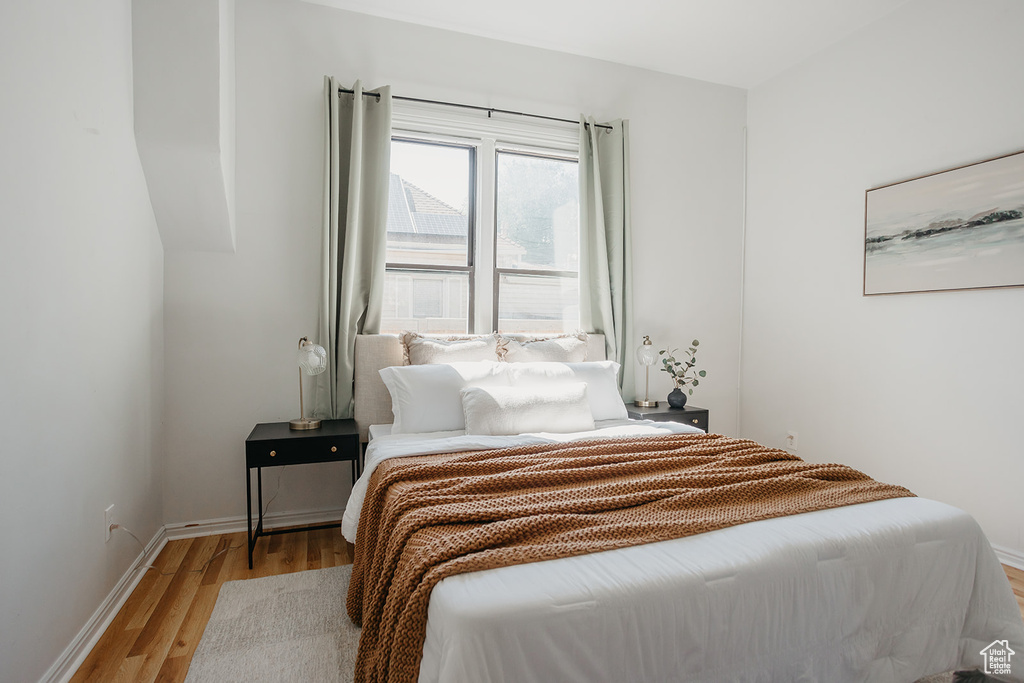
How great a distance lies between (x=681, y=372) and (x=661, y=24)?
217 centimetres

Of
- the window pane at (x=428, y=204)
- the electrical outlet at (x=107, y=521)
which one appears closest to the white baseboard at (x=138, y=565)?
the electrical outlet at (x=107, y=521)

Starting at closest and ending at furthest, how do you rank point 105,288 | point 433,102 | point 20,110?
point 20,110
point 105,288
point 433,102

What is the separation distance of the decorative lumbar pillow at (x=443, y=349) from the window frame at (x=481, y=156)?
0.32 m

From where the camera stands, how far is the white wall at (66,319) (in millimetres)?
1427

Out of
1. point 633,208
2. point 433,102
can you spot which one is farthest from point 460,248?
point 633,208

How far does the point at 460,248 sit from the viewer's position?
11.2ft

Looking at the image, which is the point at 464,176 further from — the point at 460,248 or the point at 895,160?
the point at 895,160

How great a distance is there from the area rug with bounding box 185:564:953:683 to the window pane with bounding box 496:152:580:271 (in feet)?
7.04

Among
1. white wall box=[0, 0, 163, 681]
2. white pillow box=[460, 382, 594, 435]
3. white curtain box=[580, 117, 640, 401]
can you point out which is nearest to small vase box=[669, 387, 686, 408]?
white curtain box=[580, 117, 640, 401]

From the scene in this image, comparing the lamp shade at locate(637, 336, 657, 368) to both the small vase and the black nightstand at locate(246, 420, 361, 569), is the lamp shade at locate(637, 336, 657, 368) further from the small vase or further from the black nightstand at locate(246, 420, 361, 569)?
the black nightstand at locate(246, 420, 361, 569)

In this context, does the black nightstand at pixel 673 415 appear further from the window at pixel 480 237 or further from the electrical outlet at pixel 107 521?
the electrical outlet at pixel 107 521

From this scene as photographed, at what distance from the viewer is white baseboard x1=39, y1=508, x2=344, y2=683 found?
5.54 ft

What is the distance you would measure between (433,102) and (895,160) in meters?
2.70

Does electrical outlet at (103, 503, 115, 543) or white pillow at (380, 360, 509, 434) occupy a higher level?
white pillow at (380, 360, 509, 434)
